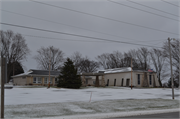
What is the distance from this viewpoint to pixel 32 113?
36.2ft

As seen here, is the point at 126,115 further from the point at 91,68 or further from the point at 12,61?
the point at 91,68

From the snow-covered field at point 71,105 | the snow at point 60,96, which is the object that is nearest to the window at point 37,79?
the snow at point 60,96

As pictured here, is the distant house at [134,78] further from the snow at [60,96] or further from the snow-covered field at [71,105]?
the snow-covered field at [71,105]

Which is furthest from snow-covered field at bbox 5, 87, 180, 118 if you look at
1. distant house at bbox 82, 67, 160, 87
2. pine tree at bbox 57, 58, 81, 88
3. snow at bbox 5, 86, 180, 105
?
distant house at bbox 82, 67, 160, 87

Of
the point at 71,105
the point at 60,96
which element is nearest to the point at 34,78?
the point at 60,96

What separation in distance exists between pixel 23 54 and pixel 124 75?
26.2 m

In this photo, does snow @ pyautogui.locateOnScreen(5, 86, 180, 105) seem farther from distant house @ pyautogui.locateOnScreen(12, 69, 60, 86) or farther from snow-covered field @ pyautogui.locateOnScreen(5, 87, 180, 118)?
distant house @ pyautogui.locateOnScreen(12, 69, 60, 86)

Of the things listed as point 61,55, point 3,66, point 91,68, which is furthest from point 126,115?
point 91,68

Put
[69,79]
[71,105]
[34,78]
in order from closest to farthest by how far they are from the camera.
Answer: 1. [71,105]
2. [69,79]
3. [34,78]

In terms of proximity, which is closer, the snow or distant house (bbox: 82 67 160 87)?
the snow

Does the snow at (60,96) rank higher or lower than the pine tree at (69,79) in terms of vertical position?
lower

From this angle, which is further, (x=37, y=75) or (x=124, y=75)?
(x=124, y=75)

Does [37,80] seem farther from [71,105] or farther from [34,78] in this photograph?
[71,105]

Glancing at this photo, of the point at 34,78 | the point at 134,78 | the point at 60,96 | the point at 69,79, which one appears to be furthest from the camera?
the point at 134,78
